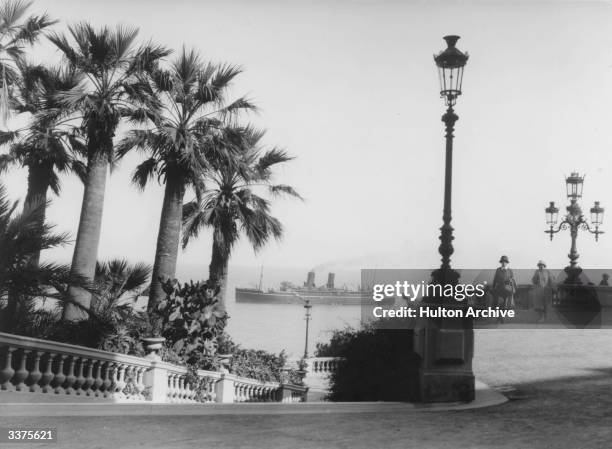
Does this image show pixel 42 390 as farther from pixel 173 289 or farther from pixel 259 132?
pixel 259 132

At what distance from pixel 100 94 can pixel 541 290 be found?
11764 millimetres

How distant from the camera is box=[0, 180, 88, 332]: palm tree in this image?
862cm

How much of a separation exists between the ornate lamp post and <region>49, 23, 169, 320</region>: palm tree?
27.3 ft

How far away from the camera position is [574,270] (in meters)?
20.6

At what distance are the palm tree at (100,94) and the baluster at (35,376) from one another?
7584 millimetres

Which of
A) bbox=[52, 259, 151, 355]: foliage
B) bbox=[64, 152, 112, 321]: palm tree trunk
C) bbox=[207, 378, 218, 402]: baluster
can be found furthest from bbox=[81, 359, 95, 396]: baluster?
bbox=[64, 152, 112, 321]: palm tree trunk

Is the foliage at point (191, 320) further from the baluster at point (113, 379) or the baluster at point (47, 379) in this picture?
the baluster at point (47, 379)

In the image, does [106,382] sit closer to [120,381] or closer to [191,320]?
[120,381]

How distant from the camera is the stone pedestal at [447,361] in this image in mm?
10164

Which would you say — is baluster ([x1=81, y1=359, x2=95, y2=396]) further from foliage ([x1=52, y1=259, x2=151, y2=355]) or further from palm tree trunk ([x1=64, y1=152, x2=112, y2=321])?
palm tree trunk ([x1=64, y1=152, x2=112, y2=321])

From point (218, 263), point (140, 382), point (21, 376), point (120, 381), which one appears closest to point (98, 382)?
point (120, 381)

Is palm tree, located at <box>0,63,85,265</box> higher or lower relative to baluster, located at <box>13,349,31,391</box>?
higher

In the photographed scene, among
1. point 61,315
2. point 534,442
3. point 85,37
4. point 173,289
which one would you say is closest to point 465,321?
point 534,442

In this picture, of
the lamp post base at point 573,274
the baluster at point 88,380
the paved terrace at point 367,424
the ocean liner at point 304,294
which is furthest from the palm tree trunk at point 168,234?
the ocean liner at point 304,294
